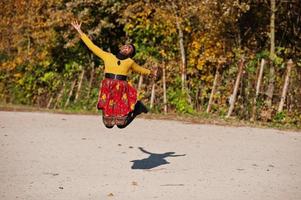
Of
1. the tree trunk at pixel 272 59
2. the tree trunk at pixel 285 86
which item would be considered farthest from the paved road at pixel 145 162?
the tree trunk at pixel 272 59

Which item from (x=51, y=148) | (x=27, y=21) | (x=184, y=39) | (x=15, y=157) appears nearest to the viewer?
(x=15, y=157)

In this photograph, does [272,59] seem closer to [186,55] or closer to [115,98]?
[186,55]

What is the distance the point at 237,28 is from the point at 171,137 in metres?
6.95

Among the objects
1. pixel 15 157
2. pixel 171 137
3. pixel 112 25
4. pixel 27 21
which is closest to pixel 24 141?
pixel 15 157

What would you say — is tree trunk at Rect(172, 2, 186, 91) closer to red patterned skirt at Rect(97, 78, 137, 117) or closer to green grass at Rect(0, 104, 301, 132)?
green grass at Rect(0, 104, 301, 132)

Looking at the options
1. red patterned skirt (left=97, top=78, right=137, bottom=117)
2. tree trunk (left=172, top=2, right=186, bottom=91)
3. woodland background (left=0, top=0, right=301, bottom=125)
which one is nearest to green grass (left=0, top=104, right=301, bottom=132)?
woodland background (left=0, top=0, right=301, bottom=125)

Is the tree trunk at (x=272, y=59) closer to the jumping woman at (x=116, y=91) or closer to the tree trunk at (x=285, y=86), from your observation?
the tree trunk at (x=285, y=86)

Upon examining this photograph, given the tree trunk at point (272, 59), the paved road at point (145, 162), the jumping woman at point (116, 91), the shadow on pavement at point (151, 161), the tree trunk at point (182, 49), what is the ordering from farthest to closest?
the tree trunk at point (182, 49) < the tree trunk at point (272, 59) < the shadow on pavement at point (151, 161) < the jumping woman at point (116, 91) < the paved road at point (145, 162)

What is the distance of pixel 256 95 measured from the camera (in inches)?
685

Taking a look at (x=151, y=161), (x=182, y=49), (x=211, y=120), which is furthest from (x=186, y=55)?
(x=151, y=161)

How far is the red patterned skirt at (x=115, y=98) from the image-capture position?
9180 millimetres

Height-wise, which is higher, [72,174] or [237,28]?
[237,28]

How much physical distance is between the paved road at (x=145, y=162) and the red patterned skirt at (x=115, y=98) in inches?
38.0

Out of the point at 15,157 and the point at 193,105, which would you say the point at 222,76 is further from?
the point at 15,157
